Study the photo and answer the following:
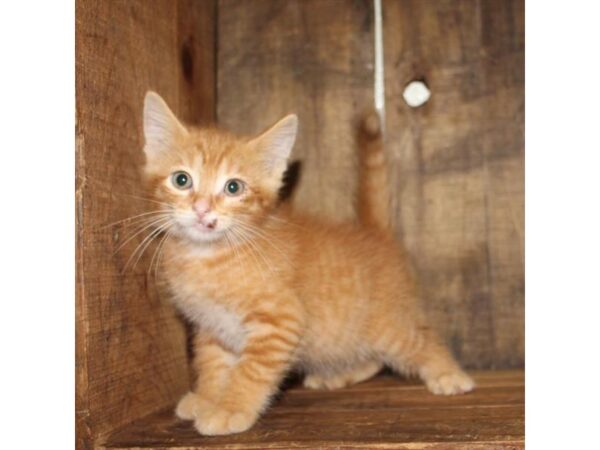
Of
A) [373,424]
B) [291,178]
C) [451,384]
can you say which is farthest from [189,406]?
[291,178]

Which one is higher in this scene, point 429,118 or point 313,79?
point 313,79

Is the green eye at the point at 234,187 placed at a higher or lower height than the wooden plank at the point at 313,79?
lower

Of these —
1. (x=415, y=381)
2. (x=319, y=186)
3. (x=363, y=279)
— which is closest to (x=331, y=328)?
(x=363, y=279)

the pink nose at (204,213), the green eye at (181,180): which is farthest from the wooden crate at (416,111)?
the pink nose at (204,213)

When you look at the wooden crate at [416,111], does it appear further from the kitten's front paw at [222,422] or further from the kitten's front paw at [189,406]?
the kitten's front paw at [222,422]

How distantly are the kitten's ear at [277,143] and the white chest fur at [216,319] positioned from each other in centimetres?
43

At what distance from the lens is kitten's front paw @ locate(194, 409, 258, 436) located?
1713 millimetres

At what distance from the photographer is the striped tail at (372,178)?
242cm

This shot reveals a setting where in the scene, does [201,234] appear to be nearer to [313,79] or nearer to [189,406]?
[189,406]

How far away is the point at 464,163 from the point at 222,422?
126 centimetres

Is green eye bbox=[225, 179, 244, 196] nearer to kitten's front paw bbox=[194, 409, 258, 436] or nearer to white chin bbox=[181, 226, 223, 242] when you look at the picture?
white chin bbox=[181, 226, 223, 242]

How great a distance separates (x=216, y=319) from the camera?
2.06 m

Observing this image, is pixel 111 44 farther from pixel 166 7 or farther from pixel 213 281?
pixel 213 281

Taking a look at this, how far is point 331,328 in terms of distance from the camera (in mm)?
2184
